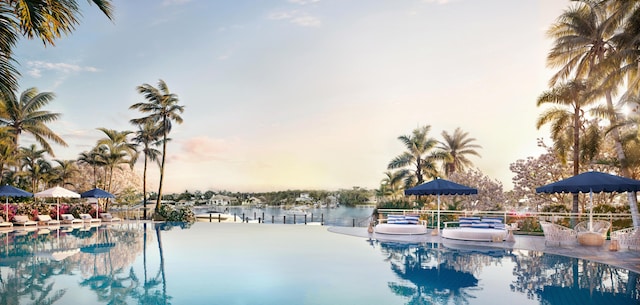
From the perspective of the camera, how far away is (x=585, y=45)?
17.5m

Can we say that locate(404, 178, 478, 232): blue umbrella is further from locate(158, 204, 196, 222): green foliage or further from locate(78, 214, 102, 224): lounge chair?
locate(78, 214, 102, 224): lounge chair

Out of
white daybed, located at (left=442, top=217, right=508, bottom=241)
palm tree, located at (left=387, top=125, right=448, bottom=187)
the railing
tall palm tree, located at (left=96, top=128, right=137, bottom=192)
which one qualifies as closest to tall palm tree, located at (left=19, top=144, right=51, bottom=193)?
tall palm tree, located at (left=96, top=128, right=137, bottom=192)

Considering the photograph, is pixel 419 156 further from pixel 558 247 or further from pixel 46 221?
pixel 46 221

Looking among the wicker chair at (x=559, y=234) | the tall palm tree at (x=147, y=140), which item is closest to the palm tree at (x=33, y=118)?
the tall palm tree at (x=147, y=140)

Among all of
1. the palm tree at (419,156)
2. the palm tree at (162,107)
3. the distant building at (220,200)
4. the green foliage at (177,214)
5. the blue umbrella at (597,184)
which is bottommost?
the distant building at (220,200)

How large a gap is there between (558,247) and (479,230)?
2.45 metres

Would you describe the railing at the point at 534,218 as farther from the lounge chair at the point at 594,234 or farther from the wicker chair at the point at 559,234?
the wicker chair at the point at 559,234

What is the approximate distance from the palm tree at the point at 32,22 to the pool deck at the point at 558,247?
477 inches

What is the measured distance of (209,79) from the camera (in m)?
23.3

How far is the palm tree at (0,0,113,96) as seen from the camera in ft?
21.9

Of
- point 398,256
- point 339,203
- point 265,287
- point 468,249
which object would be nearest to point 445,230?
point 468,249

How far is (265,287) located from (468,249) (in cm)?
733

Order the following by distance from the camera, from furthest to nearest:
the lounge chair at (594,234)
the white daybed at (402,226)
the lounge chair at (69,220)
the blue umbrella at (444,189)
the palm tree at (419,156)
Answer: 1. the palm tree at (419,156)
2. the lounge chair at (69,220)
3. the white daybed at (402,226)
4. the blue umbrella at (444,189)
5. the lounge chair at (594,234)

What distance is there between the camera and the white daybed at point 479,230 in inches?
548
